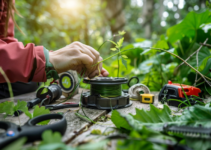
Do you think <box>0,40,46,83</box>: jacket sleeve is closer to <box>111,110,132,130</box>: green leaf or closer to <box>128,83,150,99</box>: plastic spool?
<box>111,110,132,130</box>: green leaf

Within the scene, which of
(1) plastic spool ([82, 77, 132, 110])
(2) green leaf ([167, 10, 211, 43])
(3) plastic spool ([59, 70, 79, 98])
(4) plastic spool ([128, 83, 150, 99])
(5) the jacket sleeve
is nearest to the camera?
(5) the jacket sleeve

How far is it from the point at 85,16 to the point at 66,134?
6414 millimetres

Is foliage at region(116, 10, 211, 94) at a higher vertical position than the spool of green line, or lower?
higher

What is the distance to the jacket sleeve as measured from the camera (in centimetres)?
121

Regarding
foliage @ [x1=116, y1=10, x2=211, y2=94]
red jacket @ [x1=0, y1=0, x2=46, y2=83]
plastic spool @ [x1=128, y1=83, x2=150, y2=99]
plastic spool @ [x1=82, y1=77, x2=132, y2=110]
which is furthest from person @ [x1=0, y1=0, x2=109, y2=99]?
foliage @ [x1=116, y1=10, x2=211, y2=94]

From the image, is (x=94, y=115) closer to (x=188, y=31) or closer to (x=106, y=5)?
(x=188, y=31)

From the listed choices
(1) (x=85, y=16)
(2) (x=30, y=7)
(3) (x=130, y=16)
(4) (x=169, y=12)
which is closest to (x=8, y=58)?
(1) (x=85, y=16)

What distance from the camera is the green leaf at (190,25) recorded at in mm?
2043

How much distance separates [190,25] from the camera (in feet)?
7.07

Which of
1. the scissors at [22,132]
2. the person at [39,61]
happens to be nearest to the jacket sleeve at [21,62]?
the person at [39,61]

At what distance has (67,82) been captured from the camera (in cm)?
185

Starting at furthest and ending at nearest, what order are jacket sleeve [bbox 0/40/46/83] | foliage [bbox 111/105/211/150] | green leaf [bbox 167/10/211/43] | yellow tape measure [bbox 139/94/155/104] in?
1. green leaf [bbox 167/10/211/43]
2. yellow tape measure [bbox 139/94/155/104]
3. jacket sleeve [bbox 0/40/46/83]
4. foliage [bbox 111/105/211/150]

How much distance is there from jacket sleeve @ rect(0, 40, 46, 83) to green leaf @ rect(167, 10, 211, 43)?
1.82 meters

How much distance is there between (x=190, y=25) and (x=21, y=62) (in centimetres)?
204
